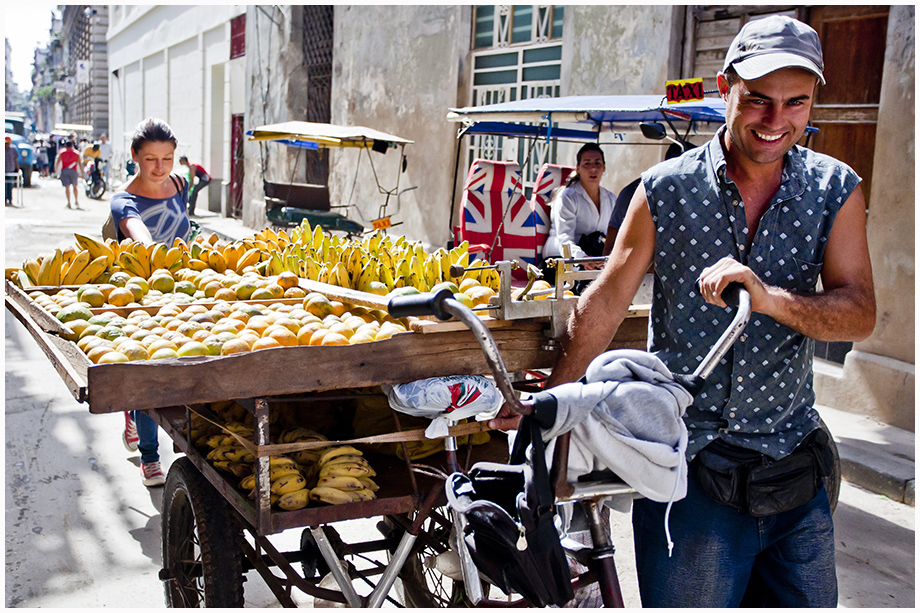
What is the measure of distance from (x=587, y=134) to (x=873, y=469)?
4563 millimetres

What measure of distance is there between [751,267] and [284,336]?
1.40 metres

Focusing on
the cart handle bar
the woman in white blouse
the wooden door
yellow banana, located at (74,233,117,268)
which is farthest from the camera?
the woman in white blouse

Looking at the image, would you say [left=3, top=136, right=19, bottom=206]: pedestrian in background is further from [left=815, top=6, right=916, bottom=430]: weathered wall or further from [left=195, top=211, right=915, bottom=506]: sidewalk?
[left=195, top=211, right=915, bottom=506]: sidewalk

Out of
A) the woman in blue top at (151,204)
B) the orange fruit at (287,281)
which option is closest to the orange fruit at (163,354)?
the orange fruit at (287,281)

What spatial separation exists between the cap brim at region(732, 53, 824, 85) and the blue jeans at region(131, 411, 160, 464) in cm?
366

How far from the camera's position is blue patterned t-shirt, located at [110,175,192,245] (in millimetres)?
4320

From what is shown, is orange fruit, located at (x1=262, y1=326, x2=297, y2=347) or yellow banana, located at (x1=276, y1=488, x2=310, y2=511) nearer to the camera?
yellow banana, located at (x1=276, y1=488, x2=310, y2=511)

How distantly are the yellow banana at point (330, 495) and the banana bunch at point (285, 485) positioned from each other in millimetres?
35

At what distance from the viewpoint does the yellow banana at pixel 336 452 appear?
7.91 feet

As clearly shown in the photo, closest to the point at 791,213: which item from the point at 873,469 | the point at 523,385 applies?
the point at 523,385

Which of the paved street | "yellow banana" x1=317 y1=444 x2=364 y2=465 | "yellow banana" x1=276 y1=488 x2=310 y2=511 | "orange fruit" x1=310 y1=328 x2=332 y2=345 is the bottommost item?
the paved street

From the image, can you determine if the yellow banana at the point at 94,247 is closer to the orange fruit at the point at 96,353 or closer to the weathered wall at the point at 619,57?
the orange fruit at the point at 96,353

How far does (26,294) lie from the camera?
3152 millimetres

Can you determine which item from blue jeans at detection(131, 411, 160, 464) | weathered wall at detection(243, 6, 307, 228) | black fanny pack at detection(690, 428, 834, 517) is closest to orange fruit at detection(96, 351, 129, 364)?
black fanny pack at detection(690, 428, 834, 517)
